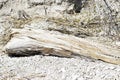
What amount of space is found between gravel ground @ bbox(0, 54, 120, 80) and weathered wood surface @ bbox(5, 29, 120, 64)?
147 millimetres

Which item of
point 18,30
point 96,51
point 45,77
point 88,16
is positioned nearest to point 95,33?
point 88,16

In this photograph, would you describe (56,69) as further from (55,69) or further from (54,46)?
(54,46)

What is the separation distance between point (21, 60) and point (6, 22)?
2501 millimetres

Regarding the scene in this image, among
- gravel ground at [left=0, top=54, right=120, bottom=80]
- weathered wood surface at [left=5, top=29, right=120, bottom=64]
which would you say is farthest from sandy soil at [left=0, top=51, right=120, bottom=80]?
weathered wood surface at [left=5, top=29, right=120, bottom=64]

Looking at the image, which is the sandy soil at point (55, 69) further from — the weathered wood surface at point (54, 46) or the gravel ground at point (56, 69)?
the weathered wood surface at point (54, 46)

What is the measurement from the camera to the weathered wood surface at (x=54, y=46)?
6.98 meters

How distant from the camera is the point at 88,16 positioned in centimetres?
894

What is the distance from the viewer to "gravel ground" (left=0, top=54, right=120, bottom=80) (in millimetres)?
6180

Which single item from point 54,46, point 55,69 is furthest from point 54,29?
point 55,69

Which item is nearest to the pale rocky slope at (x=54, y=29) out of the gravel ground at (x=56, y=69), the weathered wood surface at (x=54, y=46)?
the gravel ground at (x=56, y=69)

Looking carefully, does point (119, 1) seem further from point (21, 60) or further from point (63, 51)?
point (21, 60)

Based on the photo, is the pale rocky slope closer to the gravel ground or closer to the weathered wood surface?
the gravel ground

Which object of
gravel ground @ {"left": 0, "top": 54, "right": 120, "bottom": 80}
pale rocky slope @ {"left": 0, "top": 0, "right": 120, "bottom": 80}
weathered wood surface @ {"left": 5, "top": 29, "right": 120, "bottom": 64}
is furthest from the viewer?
weathered wood surface @ {"left": 5, "top": 29, "right": 120, "bottom": 64}

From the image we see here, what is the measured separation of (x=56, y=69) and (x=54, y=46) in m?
0.77
